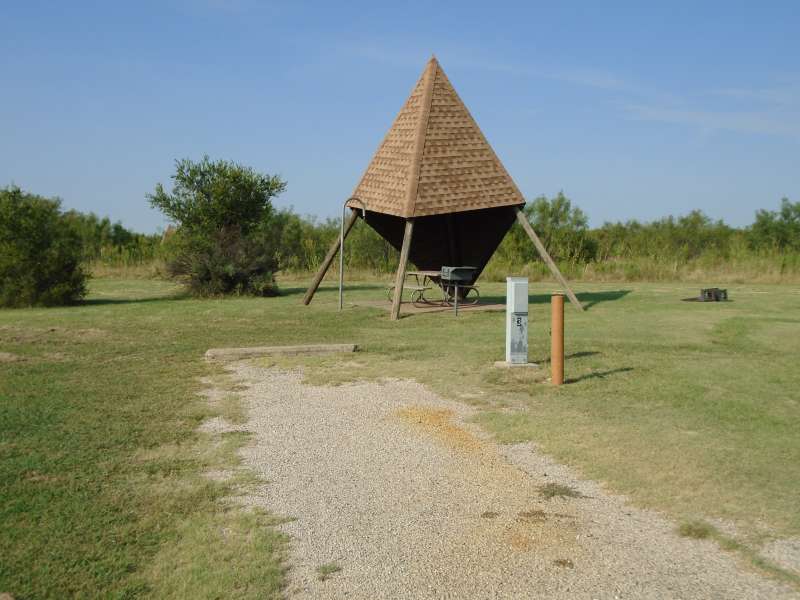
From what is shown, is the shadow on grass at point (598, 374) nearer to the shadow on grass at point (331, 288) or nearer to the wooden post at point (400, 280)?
the wooden post at point (400, 280)

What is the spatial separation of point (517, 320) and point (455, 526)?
18.8 feet

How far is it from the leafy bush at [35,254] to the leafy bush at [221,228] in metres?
3.27

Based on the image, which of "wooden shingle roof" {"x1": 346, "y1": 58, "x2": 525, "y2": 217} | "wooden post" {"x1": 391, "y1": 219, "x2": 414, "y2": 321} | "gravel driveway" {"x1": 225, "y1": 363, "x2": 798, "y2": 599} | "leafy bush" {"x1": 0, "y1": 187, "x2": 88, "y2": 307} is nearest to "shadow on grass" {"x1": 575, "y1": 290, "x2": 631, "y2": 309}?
"wooden shingle roof" {"x1": 346, "y1": 58, "x2": 525, "y2": 217}

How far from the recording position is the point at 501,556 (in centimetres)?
416

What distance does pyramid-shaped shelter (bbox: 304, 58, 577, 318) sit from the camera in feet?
55.6

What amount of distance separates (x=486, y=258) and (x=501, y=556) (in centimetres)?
1628

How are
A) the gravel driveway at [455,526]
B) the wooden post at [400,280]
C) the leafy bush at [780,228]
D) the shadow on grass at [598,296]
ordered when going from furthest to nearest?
the leafy bush at [780,228] → the shadow on grass at [598,296] → the wooden post at [400,280] → the gravel driveway at [455,526]

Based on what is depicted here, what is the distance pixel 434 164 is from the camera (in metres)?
17.4

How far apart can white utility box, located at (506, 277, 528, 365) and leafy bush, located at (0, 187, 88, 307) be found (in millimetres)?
13120

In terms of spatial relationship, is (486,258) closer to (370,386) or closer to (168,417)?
(370,386)

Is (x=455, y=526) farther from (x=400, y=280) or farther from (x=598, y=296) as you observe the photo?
(x=598, y=296)

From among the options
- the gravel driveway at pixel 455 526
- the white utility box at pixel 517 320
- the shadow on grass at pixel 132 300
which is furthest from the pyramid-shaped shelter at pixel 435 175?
the gravel driveway at pixel 455 526

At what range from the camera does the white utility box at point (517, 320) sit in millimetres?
10000

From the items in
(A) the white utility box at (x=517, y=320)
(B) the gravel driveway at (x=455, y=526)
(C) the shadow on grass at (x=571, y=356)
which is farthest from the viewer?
(C) the shadow on grass at (x=571, y=356)
